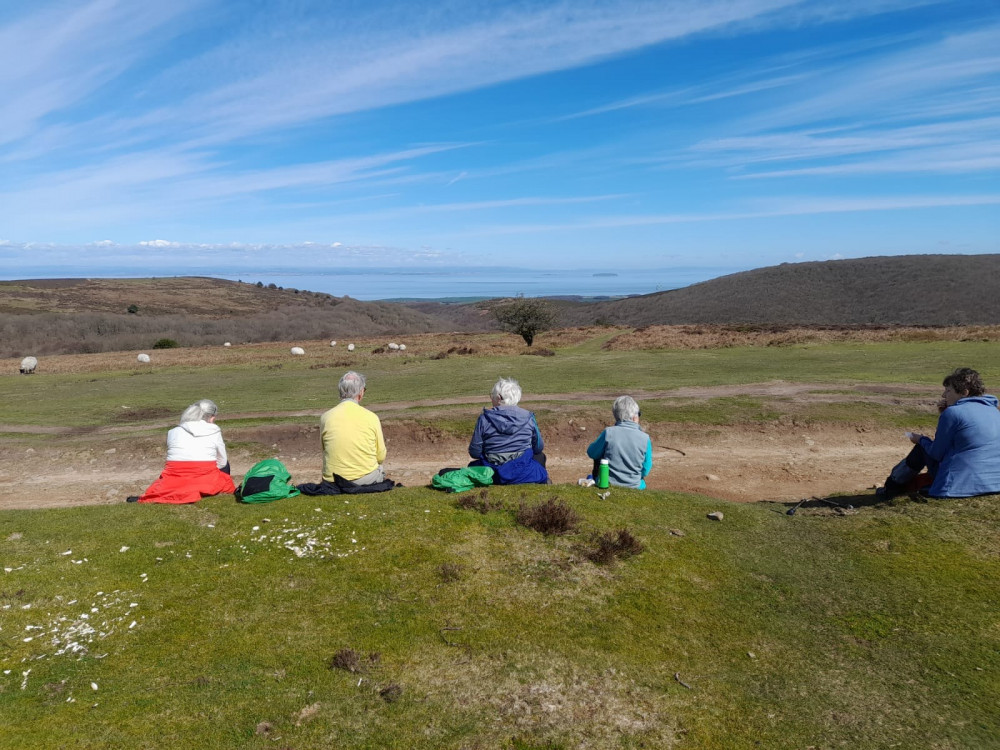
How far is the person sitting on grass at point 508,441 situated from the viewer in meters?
8.96

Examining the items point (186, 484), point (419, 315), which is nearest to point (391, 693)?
point (186, 484)

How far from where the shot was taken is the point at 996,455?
775 centimetres

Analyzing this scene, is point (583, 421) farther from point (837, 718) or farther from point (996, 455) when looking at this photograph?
point (837, 718)

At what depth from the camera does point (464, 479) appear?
8.72 metres

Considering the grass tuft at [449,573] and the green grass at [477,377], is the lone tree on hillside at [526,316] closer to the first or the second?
the green grass at [477,377]

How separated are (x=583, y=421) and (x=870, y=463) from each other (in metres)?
7.07

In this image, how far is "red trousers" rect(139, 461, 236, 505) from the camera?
8430 mm

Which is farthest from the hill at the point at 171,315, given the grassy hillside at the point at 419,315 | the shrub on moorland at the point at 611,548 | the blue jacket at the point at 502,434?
the shrub on moorland at the point at 611,548

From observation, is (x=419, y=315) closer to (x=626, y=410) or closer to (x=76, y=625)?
(x=626, y=410)

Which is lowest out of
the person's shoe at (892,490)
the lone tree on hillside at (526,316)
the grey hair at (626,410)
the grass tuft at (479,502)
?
the grass tuft at (479,502)

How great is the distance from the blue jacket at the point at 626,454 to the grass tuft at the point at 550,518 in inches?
70.5

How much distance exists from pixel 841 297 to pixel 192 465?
12925 cm

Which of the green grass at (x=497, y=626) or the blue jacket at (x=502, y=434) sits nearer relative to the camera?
the green grass at (x=497, y=626)

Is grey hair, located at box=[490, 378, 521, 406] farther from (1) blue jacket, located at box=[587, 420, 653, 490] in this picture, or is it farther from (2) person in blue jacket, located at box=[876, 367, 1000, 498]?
(2) person in blue jacket, located at box=[876, 367, 1000, 498]
